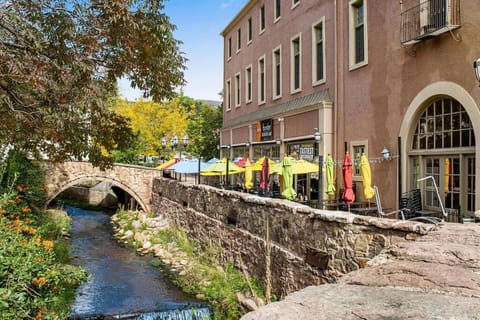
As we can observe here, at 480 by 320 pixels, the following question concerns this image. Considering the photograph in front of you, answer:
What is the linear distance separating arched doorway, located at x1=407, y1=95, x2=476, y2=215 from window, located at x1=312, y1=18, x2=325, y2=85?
529 centimetres

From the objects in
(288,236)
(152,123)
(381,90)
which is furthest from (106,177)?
(288,236)

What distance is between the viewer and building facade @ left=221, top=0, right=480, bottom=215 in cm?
973

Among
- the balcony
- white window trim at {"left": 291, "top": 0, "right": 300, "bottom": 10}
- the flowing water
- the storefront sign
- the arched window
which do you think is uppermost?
white window trim at {"left": 291, "top": 0, "right": 300, "bottom": 10}

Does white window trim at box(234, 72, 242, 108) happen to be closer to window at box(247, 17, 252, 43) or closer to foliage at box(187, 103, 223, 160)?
window at box(247, 17, 252, 43)

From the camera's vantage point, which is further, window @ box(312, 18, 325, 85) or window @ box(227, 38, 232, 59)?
window @ box(227, 38, 232, 59)

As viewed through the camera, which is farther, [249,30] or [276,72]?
[249,30]

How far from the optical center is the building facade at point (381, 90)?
973 centimetres

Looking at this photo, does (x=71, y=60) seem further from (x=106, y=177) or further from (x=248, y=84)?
(x=106, y=177)

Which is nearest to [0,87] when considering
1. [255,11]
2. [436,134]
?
[436,134]

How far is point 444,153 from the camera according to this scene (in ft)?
33.7

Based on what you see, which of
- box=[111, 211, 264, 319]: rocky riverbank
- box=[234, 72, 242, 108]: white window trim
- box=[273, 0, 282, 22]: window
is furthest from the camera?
box=[234, 72, 242, 108]: white window trim

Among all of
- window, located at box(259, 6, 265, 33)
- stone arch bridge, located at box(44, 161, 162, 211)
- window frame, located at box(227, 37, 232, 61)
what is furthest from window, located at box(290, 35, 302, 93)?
stone arch bridge, located at box(44, 161, 162, 211)

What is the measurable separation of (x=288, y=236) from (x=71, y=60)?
5.52 meters

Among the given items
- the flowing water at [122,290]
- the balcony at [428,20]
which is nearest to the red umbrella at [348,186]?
the balcony at [428,20]
